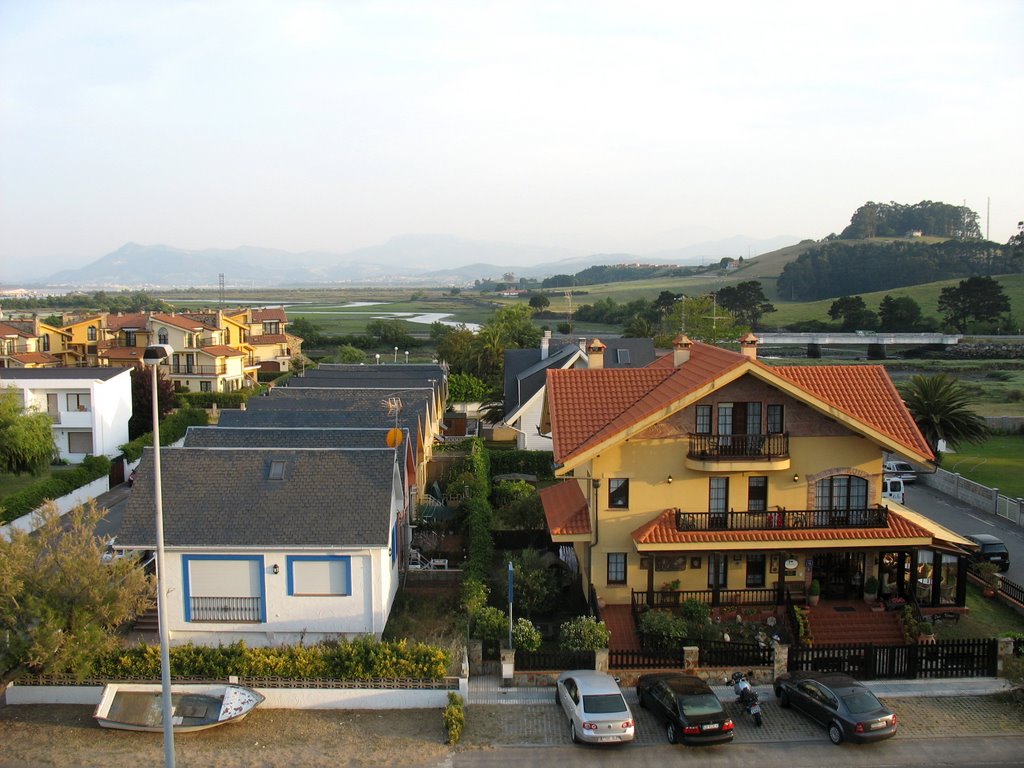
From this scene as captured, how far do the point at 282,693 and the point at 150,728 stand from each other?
9.33 ft

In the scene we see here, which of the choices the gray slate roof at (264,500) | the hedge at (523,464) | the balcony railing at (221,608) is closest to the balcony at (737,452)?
the gray slate roof at (264,500)

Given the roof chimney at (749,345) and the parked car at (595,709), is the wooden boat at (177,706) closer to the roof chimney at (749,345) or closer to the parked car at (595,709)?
the parked car at (595,709)

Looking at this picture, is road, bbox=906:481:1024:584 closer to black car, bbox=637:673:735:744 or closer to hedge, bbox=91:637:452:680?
black car, bbox=637:673:735:744

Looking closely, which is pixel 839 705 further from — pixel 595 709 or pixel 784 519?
pixel 784 519

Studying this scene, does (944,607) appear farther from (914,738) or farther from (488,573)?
(488,573)

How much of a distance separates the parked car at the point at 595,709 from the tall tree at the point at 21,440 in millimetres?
31833

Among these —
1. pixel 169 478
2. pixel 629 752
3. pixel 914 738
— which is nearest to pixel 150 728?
pixel 169 478

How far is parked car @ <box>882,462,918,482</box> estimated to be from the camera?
42753 mm

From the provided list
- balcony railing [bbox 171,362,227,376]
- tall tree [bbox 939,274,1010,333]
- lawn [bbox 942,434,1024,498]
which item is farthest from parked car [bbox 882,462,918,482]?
tall tree [bbox 939,274,1010,333]

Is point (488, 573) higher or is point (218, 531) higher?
point (218, 531)

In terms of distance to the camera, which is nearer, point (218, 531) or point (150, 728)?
point (150, 728)

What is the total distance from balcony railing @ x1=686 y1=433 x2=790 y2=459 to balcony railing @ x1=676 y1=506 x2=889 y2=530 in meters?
1.64

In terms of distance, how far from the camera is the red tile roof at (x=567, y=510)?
24.8 meters

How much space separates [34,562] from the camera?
19141 mm
